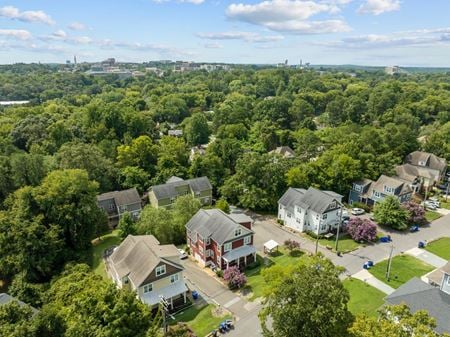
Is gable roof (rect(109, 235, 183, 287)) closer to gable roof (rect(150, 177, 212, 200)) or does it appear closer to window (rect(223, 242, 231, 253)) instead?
window (rect(223, 242, 231, 253))

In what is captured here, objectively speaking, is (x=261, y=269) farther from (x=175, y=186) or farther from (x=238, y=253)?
(x=175, y=186)

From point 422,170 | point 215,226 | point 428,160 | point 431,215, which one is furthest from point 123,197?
point 428,160

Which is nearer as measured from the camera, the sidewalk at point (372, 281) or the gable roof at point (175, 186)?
the sidewalk at point (372, 281)

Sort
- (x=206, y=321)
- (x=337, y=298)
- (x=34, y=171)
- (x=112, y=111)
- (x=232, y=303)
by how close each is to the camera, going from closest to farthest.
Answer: (x=337, y=298), (x=206, y=321), (x=232, y=303), (x=34, y=171), (x=112, y=111)

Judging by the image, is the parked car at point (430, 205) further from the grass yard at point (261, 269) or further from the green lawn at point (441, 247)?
the grass yard at point (261, 269)

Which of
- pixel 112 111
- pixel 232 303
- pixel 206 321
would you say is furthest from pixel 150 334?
pixel 112 111

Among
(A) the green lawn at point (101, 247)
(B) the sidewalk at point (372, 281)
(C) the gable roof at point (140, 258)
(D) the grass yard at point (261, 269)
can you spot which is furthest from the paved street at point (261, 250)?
(A) the green lawn at point (101, 247)

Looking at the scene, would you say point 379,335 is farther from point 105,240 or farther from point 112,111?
point 112,111
